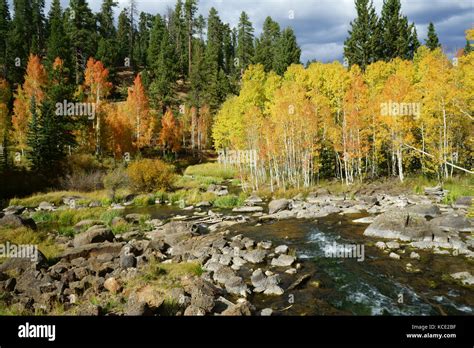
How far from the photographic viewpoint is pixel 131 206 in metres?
27.6

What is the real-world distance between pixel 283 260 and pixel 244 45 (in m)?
71.8

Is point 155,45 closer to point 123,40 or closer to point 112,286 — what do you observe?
point 123,40

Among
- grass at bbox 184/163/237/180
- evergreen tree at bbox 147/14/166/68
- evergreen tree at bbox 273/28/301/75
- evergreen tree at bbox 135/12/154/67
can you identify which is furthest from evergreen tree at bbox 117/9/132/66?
grass at bbox 184/163/237/180

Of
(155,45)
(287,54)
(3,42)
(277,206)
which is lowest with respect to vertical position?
(277,206)

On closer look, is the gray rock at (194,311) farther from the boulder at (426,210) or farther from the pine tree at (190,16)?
the pine tree at (190,16)

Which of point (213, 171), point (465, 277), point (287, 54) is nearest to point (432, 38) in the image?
point (287, 54)

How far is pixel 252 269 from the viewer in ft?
39.0

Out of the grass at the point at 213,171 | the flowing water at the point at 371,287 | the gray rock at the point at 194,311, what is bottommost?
the flowing water at the point at 371,287

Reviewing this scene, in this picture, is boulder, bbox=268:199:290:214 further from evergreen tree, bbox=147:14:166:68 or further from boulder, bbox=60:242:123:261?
evergreen tree, bbox=147:14:166:68

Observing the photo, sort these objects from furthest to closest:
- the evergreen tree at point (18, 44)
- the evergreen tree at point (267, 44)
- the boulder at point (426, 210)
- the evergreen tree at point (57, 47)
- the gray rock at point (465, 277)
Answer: the evergreen tree at point (267, 44) → the evergreen tree at point (18, 44) → the evergreen tree at point (57, 47) → the boulder at point (426, 210) → the gray rock at point (465, 277)

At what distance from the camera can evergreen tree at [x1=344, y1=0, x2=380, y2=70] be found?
49.8 meters

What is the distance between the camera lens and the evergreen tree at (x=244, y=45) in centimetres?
7550

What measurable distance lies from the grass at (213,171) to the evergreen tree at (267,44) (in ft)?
92.4

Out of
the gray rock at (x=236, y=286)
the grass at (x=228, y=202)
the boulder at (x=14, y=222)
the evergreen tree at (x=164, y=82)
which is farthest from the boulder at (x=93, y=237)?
the evergreen tree at (x=164, y=82)
